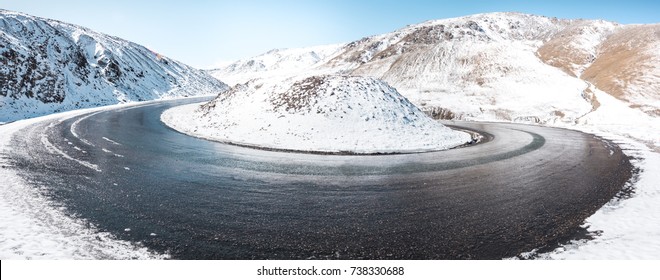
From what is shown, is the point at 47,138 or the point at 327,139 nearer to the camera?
the point at 47,138

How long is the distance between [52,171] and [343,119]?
13.7 meters

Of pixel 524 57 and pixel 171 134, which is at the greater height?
pixel 524 57

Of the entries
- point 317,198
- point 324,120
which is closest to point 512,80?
point 324,120

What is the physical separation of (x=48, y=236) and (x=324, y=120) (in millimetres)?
15349

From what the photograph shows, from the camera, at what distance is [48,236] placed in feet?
18.4

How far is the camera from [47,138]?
1528 centimetres

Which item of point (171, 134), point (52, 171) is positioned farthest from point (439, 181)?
point (171, 134)

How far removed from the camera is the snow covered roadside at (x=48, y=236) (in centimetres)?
510

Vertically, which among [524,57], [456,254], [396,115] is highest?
[524,57]

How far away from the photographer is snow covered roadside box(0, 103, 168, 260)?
5098 mm

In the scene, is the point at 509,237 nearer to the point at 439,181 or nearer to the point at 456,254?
the point at 456,254

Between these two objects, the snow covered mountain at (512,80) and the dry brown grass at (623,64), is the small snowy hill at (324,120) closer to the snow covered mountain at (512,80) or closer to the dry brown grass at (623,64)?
the snow covered mountain at (512,80)

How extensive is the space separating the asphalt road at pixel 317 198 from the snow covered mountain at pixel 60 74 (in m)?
22.6

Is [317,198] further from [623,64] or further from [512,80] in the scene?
[623,64]
